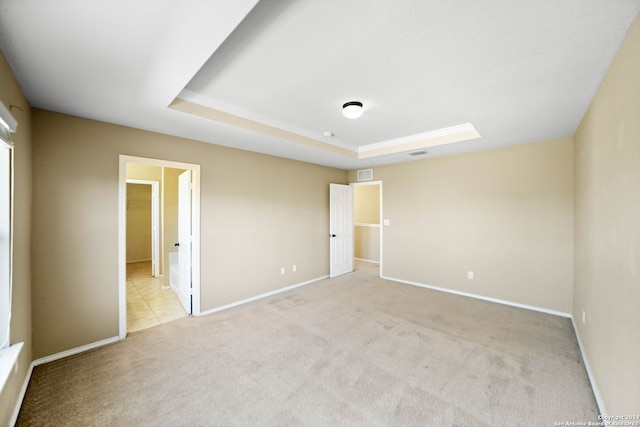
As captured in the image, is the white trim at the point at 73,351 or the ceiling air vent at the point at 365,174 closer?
the white trim at the point at 73,351

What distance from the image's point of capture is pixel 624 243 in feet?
4.94

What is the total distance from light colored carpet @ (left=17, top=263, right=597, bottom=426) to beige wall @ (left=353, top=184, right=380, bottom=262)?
3618 millimetres

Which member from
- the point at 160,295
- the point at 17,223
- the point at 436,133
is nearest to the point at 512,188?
the point at 436,133

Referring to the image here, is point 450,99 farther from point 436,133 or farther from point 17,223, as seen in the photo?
point 17,223

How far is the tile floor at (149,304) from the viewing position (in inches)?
130

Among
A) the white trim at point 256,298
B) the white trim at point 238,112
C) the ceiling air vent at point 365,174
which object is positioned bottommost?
the white trim at point 256,298

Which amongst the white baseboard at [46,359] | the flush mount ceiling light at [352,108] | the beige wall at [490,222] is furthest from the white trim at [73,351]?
the beige wall at [490,222]

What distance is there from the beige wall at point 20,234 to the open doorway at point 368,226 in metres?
5.74

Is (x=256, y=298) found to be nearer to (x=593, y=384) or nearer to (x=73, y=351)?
(x=73, y=351)

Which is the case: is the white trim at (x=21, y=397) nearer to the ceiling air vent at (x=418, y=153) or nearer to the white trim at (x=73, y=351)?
the white trim at (x=73, y=351)

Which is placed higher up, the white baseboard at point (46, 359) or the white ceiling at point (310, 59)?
the white ceiling at point (310, 59)

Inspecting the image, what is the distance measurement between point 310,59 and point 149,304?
13.4 ft

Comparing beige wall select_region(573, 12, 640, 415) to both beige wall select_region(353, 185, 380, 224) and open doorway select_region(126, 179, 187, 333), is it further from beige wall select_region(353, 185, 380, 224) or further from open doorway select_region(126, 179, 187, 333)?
beige wall select_region(353, 185, 380, 224)

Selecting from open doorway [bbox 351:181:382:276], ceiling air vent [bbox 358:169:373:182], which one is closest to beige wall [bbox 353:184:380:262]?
open doorway [bbox 351:181:382:276]
